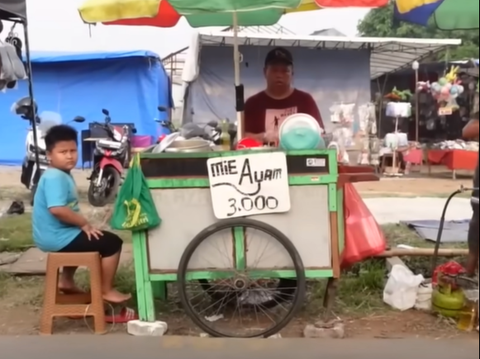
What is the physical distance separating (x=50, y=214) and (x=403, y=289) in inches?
98.1

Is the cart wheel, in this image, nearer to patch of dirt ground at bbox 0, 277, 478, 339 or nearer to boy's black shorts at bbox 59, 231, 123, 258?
patch of dirt ground at bbox 0, 277, 478, 339

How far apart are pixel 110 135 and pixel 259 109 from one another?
15.3ft

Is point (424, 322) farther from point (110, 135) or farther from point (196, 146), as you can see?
point (110, 135)

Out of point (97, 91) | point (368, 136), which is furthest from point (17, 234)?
point (368, 136)

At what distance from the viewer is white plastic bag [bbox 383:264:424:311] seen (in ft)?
14.2

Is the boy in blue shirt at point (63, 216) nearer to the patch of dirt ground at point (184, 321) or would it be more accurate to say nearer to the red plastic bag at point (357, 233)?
the patch of dirt ground at point (184, 321)

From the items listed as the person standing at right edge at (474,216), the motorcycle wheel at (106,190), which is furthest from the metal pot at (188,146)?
the motorcycle wheel at (106,190)

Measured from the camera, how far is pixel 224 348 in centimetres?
365

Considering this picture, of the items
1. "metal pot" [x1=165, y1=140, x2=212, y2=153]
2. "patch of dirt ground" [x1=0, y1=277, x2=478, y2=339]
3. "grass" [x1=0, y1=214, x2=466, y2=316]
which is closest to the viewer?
"metal pot" [x1=165, y1=140, x2=212, y2=153]

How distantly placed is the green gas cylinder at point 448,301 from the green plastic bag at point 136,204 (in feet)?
6.52

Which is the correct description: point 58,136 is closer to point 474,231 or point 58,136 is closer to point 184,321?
point 184,321

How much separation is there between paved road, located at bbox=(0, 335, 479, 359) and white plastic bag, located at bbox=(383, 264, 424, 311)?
0.58 metres

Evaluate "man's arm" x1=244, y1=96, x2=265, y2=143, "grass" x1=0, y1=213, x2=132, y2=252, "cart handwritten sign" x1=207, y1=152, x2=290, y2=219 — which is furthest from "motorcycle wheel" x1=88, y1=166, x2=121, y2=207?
"cart handwritten sign" x1=207, y1=152, x2=290, y2=219

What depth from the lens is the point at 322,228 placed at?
12.3ft
